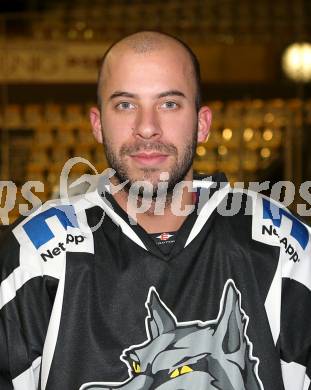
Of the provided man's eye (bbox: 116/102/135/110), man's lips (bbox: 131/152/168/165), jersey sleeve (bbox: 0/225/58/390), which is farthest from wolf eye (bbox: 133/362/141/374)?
man's eye (bbox: 116/102/135/110)

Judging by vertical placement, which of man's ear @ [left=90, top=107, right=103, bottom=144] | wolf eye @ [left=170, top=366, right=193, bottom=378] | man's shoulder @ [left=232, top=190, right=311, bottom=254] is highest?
man's ear @ [left=90, top=107, right=103, bottom=144]

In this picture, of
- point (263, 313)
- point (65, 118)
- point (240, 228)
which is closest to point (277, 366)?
point (263, 313)

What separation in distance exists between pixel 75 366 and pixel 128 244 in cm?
26

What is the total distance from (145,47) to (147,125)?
17cm

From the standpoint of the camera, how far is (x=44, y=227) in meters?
1.63

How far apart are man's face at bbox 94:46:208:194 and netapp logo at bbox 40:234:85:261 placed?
149 millimetres

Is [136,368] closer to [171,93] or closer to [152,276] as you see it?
[152,276]

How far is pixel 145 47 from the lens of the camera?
5.43 feet

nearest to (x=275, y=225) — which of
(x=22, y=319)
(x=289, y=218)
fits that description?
(x=289, y=218)

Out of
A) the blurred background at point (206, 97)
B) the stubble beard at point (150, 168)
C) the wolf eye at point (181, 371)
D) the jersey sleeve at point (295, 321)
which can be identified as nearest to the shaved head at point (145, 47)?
the stubble beard at point (150, 168)

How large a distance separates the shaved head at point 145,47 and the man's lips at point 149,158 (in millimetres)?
154

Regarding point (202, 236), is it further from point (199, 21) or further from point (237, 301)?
point (199, 21)

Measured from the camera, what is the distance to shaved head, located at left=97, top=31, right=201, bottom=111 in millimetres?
1658

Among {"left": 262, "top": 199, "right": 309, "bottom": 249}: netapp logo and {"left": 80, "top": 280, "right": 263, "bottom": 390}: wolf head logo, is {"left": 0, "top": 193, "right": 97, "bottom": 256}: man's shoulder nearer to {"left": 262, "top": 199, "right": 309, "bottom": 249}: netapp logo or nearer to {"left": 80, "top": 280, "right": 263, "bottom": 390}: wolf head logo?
{"left": 80, "top": 280, "right": 263, "bottom": 390}: wolf head logo
